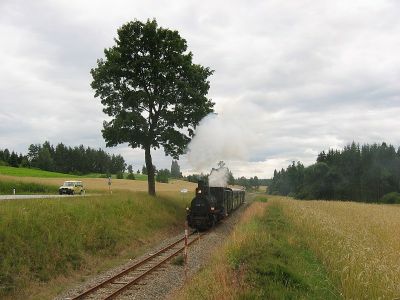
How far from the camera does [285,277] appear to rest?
1041 cm

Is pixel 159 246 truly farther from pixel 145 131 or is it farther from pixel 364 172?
pixel 364 172

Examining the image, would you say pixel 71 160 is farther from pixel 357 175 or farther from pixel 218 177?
pixel 218 177

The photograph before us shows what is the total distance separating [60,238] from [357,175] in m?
87.9

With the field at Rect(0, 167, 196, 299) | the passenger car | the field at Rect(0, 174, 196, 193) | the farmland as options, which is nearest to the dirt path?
the field at Rect(0, 167, 196, 299)

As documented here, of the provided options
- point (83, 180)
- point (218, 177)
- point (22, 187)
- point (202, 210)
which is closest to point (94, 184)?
point (83, 180)

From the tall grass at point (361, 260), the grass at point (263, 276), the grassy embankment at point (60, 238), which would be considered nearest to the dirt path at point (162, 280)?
the grassy embankment at point (60, 238)

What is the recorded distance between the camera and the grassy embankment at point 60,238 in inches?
536

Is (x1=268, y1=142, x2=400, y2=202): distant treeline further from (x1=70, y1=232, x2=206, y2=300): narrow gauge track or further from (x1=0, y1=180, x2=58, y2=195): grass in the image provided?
(x1=70, y1=232, x2=206, y2=300): narrow gauge track

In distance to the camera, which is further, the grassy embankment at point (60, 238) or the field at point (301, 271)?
the grassy embankment at point (60, 238)

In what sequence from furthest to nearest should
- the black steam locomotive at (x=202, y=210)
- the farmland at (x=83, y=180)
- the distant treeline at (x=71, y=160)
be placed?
the distant treeline at (x=71, y=160)
the farmland at (x=83, y=180)
the black steam locomotive at (x=202, y=210)

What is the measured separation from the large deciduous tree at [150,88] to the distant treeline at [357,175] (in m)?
66.6

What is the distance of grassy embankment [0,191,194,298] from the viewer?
44.7 ft

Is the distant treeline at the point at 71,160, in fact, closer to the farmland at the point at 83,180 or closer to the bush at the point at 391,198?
the farmland at the point at 83,180

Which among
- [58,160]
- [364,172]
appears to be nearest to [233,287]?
[364,172]
